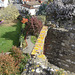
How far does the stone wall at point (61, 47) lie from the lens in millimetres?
4648

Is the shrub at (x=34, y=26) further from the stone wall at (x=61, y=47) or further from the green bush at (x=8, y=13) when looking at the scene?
the stone wall at (x=61, y=47)

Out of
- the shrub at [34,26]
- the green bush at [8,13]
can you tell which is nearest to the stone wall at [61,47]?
the shrub at [34,26]

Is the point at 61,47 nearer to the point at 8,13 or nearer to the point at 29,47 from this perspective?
the point at 29,47

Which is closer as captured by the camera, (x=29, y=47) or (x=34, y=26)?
(x=29, y=47)

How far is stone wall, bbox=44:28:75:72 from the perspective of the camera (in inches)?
183

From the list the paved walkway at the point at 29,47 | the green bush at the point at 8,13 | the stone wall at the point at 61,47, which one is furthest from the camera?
the green bush at the point at 8,13

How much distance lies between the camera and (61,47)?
5055 millimetres

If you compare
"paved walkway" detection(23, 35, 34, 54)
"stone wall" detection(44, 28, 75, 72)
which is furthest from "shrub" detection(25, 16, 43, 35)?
"stone wall" detection(44, 28, 75, 72)

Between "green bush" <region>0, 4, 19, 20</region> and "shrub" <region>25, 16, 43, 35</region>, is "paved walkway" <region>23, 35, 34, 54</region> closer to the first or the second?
"shrub" <region>25, 16, 43, 35</region>

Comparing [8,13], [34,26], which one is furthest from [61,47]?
[8,13]

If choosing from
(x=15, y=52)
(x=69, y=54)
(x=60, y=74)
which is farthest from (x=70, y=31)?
(x=15, y=52)

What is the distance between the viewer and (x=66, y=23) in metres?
4.69

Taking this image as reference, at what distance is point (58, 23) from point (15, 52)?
7.81m

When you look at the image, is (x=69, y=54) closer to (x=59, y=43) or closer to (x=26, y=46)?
(x=59, y=43)
